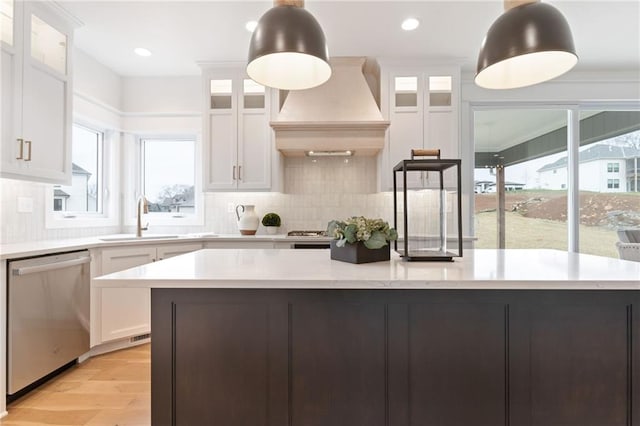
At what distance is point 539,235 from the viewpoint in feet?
12.5

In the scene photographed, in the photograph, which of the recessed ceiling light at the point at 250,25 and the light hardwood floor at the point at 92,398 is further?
the recessed ceiling light at the point at 250,25

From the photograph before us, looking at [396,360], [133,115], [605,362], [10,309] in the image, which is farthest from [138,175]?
[605,362]

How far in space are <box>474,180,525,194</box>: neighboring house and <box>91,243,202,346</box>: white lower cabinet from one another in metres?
3.30

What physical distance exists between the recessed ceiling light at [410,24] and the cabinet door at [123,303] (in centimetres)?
295

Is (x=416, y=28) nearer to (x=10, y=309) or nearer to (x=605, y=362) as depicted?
(x=605, y=362)

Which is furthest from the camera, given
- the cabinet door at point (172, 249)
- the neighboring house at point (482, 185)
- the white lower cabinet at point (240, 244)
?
the neighboring house at point (482, 185)

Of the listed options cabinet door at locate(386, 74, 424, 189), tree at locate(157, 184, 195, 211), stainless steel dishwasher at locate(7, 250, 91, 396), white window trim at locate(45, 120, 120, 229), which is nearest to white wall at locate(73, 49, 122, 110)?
white window trim at locate(45, 120, 120, 229)

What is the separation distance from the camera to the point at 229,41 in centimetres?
304

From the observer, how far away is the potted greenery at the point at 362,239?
1.50 metres

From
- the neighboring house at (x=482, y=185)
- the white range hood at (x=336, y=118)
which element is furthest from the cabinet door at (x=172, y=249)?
the neighboring house at (x=482, y=185)

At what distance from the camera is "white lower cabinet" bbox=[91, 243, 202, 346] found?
272 cm

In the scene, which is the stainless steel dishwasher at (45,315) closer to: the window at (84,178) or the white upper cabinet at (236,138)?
the window at (84,178)

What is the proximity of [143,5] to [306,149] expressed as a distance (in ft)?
5.70

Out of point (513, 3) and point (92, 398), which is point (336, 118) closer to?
point (513, 3)
